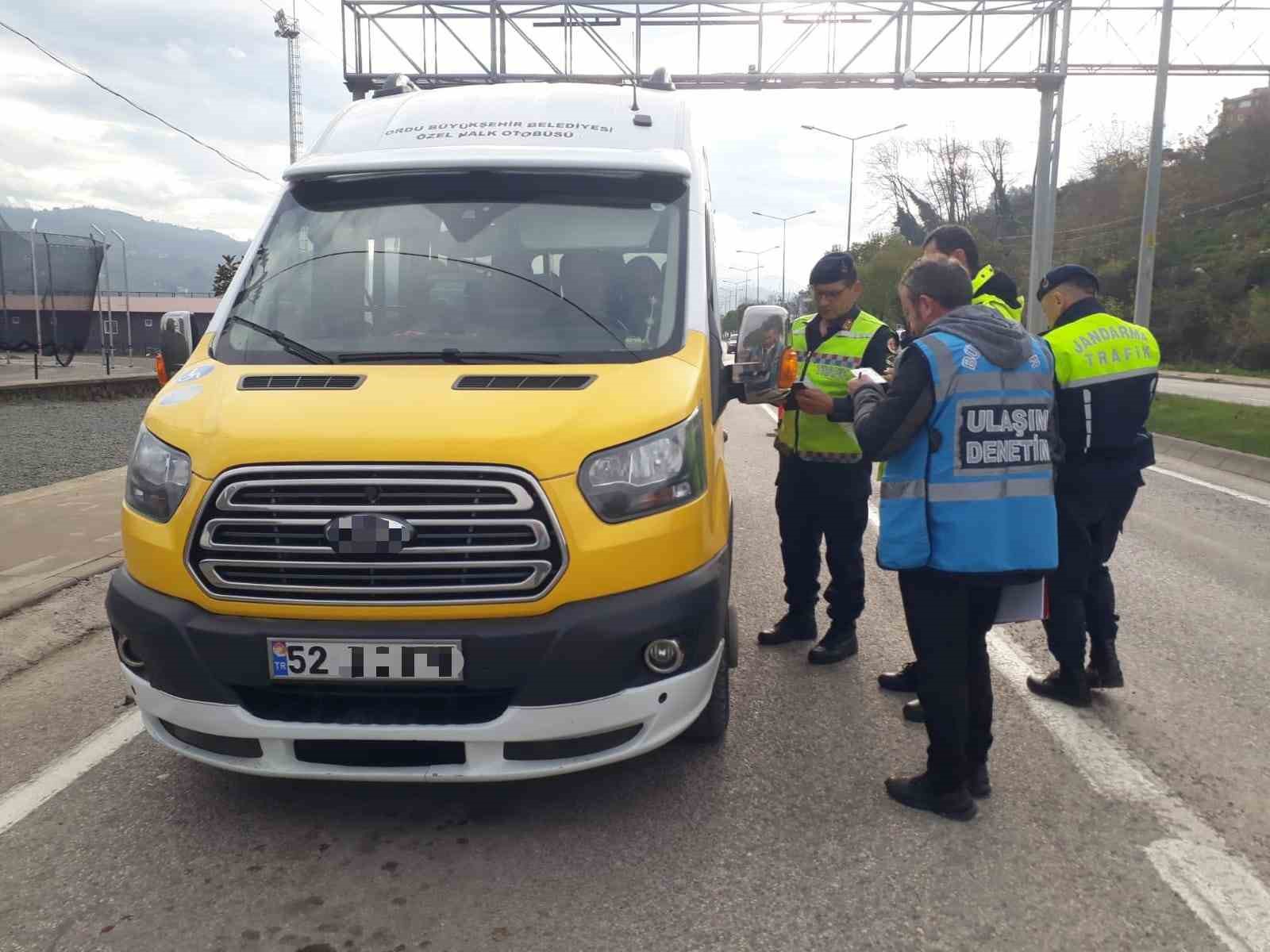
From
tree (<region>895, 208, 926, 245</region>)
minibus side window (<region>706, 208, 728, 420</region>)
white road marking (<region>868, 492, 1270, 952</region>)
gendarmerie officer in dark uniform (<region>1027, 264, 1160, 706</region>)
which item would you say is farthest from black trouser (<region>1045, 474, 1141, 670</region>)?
tree (<region>895, 208, 926, 245</region>)

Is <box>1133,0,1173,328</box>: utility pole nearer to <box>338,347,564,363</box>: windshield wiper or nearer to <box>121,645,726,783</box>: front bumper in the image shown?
<box>338,347,564,363</box>: windshield wiper

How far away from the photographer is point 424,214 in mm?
4105

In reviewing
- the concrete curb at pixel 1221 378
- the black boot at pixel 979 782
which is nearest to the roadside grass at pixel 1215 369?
the concrete curb at pixel 1221 378

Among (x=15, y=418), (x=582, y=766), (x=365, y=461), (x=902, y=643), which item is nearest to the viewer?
(x=365, y=461)

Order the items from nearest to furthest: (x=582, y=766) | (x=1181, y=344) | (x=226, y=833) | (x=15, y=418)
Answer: (x=582, y=766) → (x=226, y=833) → (x=15, y=418) → (x=1181, y=344)

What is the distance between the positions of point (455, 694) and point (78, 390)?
18.3 m

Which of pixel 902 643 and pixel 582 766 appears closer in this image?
pixel 582 766

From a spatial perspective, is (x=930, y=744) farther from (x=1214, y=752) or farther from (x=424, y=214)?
(x=424, y=214)

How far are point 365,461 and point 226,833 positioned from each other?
1.36 metres

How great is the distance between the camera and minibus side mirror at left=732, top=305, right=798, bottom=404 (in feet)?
13.1

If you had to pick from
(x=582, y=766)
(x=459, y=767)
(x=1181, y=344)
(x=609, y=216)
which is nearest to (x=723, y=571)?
(x=582, y=766)

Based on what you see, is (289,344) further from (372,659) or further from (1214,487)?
(1214,487)

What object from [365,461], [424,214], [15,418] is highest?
[424,214]

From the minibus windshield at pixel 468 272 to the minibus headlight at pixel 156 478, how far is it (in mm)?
497
